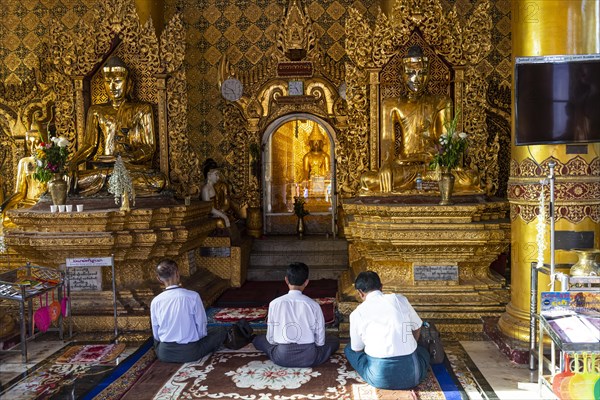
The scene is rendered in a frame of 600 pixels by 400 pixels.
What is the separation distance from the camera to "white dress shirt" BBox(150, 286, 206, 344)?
492cm

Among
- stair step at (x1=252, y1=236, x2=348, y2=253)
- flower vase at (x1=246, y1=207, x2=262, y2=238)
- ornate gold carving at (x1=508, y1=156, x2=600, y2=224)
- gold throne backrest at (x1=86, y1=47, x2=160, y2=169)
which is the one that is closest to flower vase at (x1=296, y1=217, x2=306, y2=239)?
stair step at (x1=252, y1=236, x2=348, y2=253)

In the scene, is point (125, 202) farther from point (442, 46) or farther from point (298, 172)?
point (298, 172)

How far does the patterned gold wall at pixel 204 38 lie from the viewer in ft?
34.8

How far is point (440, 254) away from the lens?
6469 mm

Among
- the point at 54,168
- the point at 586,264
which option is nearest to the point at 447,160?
the point at 586,264

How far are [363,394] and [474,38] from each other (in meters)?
5.60

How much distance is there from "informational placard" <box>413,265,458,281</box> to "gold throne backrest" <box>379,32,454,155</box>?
279 centimetres

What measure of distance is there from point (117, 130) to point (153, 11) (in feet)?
6.97

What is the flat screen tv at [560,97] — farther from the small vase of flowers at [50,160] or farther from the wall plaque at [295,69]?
the wall plaque at [295,69]

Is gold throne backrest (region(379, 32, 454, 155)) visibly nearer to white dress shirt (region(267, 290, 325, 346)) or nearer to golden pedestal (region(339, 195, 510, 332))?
golden pedestal (region(339, 195, 510, 332))

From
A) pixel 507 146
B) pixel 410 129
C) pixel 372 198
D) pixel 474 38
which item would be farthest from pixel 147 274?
pixel 507 146

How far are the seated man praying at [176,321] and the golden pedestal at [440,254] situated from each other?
71.7 inches

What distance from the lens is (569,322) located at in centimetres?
382

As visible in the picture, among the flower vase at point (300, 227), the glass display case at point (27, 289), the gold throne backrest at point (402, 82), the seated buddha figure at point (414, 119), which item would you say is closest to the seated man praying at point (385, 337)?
the glass display case at point (27, 289)
